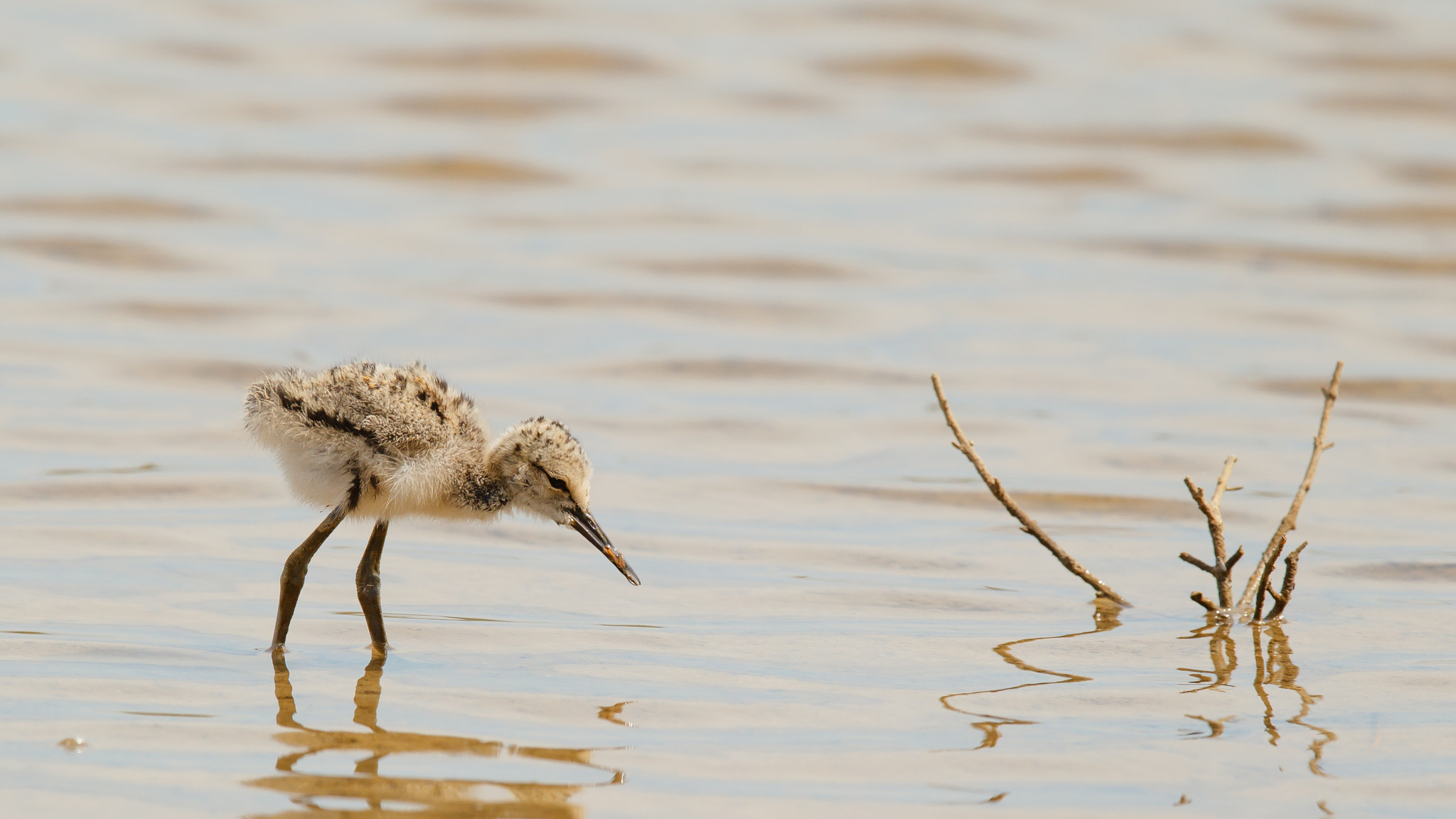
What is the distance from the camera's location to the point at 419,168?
12188 millimetres

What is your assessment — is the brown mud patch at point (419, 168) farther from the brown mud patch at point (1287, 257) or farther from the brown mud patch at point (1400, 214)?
the brown mud patch at point (1400, 214)

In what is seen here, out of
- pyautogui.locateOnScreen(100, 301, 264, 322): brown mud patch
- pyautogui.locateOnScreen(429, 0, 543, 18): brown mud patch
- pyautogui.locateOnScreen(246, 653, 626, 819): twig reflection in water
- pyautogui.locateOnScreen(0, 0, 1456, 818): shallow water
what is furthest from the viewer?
pyautogui.locateOnScreen(429, 0, 543, 18): brown mud patch

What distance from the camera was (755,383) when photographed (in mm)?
8250

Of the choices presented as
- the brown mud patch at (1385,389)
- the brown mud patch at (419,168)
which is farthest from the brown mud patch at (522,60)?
the brown mud patch at (1385,389)

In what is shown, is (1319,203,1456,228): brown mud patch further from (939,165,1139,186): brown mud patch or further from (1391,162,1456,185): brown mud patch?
(939,165,1139,186): brown mud patch

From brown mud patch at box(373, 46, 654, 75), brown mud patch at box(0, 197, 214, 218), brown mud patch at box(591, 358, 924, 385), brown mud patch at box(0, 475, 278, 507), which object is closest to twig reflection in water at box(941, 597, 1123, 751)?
brown mud patch at box(0, 475, 278, 507)

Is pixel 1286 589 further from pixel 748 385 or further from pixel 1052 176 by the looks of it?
pixel 1052 176

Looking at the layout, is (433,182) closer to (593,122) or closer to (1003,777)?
(593,122)

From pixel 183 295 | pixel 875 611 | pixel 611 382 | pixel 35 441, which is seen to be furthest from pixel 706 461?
pixel 183 295

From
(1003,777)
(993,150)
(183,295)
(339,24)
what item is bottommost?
(1003,777)

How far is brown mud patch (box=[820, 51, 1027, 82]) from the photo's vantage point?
1480 cm

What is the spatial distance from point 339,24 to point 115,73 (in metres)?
2.32

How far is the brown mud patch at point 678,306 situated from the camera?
9.45 metres

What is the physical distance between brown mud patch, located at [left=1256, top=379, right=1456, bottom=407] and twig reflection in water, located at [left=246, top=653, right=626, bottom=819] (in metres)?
5.39
